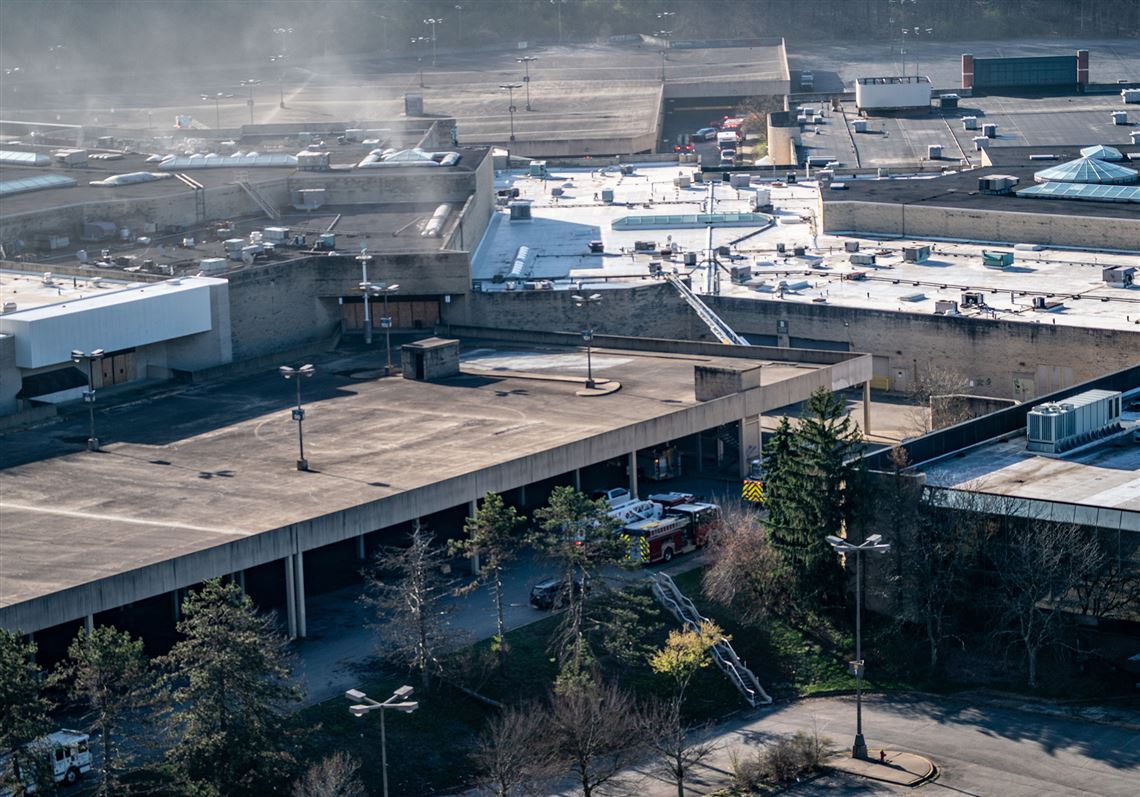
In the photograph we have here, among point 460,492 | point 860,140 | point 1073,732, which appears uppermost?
point 860,140

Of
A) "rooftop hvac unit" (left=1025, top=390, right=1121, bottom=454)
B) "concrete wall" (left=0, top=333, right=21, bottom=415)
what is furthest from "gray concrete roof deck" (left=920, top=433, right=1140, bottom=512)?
"concrete wall" (left=0, top=333, right=21, bottom=415)

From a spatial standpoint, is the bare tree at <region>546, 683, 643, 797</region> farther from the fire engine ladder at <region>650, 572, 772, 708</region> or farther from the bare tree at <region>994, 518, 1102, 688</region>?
the bare tree at <region>994, 518, 1102, 688</region>

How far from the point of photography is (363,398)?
7338cm

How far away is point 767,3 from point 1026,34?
80.2ft

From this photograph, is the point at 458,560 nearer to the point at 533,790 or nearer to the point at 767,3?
the point at 533,790

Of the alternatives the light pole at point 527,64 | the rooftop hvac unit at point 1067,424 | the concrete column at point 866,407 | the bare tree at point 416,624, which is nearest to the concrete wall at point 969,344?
the concrete column at point 866,407

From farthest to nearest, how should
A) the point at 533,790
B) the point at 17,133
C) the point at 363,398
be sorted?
the point at 17,133, the point at 363,398, the point at 533,790

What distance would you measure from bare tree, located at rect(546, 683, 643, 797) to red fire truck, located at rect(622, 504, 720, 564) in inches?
419

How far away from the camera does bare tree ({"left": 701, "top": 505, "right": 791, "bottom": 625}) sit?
57.9 meters

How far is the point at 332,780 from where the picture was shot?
44.1 m

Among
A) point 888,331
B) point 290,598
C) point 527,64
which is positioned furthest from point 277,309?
point 527,64

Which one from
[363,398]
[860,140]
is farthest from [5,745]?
[860,140]

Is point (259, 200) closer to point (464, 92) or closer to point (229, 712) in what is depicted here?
point (229, 712)

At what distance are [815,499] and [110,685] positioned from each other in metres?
20.7
